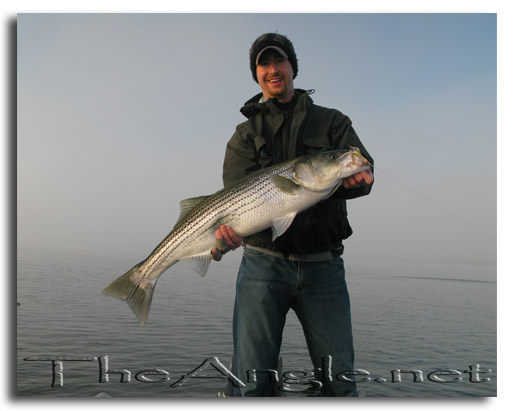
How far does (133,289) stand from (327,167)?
5.70 feet

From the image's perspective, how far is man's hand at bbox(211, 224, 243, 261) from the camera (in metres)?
2.95

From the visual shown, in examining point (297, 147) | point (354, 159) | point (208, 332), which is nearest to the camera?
point (354, 159)

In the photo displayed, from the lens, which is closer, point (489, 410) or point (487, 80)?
point (489, 410)

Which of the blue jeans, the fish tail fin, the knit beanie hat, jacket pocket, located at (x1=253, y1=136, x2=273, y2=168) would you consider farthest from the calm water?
the knit beanie hat

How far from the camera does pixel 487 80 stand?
4.49 meters

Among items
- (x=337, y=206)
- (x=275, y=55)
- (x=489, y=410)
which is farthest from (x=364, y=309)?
(x=275, y=55)

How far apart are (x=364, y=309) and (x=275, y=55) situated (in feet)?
16.2

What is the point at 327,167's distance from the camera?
2775 mm

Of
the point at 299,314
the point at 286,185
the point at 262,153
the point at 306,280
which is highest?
the point at 262,153

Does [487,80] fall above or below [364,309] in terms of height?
above

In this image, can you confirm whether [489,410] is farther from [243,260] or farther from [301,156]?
[301,156]

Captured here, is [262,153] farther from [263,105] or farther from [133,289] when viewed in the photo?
[133,289]

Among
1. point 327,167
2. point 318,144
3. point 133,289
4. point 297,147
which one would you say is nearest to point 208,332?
point 133,289

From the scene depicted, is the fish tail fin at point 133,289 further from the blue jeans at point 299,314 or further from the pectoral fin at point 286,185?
the pectoral fin at point 286,185
